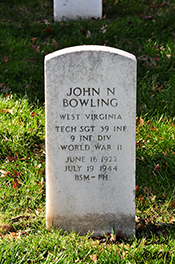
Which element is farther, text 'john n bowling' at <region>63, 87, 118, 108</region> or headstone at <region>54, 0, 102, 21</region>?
headstone at <region>54, 0, 102, 21</region>

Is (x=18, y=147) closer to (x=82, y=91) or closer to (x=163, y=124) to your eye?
(x=82, y=91)

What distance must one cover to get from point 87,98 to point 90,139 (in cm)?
31

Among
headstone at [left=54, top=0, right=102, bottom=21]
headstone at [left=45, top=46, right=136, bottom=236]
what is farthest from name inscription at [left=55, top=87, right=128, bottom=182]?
headstone at [left=54, top=0, right=102, bottom=21]

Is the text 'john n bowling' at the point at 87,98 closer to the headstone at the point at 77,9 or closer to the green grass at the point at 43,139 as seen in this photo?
the green grass at the point at 43,139

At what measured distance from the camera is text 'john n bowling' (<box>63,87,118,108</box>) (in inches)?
89.0

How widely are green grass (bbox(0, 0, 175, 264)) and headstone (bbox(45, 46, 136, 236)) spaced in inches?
7.7

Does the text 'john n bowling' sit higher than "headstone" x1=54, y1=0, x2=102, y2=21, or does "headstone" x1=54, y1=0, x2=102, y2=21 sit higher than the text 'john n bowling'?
"headstone" x1=54, y1=0, x2=102, y2=21

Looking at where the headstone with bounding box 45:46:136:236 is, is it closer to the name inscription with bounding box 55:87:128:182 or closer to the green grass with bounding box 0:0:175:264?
the name inscription with bounding box 55:87:128:182

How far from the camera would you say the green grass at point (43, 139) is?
2.29 m

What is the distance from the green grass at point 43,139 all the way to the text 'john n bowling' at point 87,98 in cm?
101

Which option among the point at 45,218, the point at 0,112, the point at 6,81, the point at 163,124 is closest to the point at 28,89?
the point at 6,81

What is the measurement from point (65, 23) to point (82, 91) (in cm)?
404

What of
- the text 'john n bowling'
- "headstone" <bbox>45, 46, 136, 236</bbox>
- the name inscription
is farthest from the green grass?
the text 'john n bowling'

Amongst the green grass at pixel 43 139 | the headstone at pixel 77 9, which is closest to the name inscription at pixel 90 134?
the green grass at pixel 43 139
